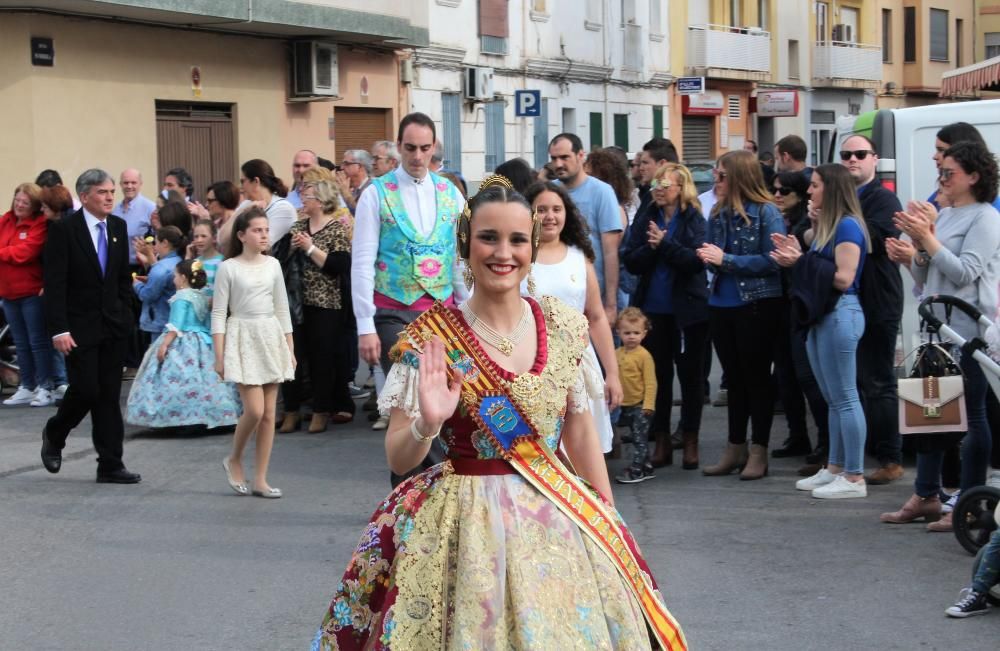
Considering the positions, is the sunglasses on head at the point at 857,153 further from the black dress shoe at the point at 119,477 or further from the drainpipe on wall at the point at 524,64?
the drainpipe on wall at the point at 524,64

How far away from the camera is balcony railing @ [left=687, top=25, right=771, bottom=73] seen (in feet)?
141

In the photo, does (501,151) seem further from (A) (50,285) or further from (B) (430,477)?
(B) (430,477)

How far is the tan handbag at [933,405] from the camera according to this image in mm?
7793

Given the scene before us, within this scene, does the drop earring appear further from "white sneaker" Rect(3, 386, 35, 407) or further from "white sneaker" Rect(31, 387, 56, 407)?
"white sneaker" Rect(3, 386, 35, 407)

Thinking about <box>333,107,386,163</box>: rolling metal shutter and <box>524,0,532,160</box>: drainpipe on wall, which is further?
<box>524,0,532,160</box>: drainpipe on wall

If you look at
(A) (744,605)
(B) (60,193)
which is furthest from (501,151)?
(A) (744,605)

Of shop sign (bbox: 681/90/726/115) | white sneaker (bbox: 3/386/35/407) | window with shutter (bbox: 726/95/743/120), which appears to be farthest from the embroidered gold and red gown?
window with shutter (bbox: 726/95/743/120)

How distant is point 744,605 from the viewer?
23.3 feet

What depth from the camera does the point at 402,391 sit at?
4.45 m

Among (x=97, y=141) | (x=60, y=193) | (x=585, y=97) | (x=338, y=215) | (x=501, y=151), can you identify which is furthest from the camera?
(x=585, y=97)

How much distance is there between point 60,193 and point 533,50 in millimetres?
20842

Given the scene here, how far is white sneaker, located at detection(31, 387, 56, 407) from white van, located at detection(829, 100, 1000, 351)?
292 inches

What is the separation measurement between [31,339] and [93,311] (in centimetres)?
440

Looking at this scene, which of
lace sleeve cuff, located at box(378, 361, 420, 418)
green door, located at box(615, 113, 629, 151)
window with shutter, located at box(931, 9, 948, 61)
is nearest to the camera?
lace sleeve cuff, located at box(378, 361, 420, 418)
